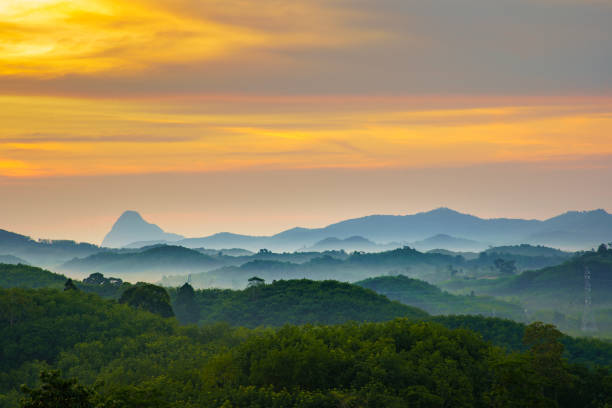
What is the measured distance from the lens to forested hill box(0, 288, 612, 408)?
2749 inches

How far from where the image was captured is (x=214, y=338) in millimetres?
127500

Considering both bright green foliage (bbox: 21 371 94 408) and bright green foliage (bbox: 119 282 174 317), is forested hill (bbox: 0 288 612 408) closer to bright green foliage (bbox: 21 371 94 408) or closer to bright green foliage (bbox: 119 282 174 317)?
bright green foliage (bbox: 21 371 94 408)

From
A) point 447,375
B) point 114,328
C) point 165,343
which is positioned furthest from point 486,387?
point 114,328

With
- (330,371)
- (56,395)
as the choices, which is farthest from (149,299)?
(56,395)

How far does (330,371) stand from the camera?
8056 cm

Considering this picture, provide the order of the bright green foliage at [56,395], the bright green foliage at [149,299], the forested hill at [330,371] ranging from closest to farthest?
the bright green foliage at [56,395] → the forested hill at [330,371] → the bright green foliage at [149,299]

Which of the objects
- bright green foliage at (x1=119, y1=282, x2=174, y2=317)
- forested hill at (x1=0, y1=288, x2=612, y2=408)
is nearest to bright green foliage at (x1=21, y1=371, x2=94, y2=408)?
forested hill at (x1=0, y1=288, x2=612, y2=408)

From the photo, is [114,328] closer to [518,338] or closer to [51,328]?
[51,328]

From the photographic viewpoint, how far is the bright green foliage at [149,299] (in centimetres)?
16100

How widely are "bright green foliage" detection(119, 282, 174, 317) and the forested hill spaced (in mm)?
42219

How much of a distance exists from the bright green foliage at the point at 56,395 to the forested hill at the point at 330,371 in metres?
2.80

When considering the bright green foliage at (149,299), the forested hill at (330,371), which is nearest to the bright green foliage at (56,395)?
the forested hill at (330,371)

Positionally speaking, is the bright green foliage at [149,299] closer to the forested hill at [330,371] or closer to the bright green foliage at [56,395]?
the forested hill at [330,371]

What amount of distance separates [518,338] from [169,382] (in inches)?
4077
